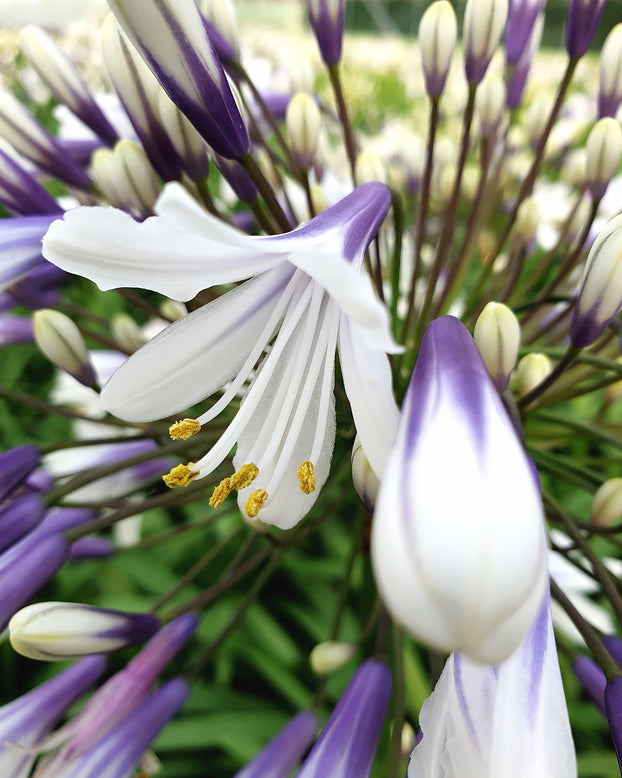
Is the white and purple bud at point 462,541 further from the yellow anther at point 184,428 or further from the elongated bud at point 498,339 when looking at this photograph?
the yellow anther at point 184,428

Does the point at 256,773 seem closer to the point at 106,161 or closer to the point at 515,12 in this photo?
the point at 106,161

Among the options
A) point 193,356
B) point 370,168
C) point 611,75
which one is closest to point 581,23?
point 611,75

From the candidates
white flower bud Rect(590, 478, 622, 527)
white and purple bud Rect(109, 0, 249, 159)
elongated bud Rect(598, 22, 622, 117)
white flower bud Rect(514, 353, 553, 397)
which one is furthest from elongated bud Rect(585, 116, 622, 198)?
white and purple bud Rect(109, 0, 249, 159)

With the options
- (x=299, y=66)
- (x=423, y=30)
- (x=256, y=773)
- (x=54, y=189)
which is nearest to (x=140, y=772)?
(x=256, y=773)

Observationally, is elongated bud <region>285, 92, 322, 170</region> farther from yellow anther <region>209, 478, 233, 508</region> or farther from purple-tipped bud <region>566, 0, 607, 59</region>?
yellow anther <region>209, 478, 233, 508</region>

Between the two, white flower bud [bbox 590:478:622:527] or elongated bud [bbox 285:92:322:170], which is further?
elongated bud [bbox 285:92:322:170]

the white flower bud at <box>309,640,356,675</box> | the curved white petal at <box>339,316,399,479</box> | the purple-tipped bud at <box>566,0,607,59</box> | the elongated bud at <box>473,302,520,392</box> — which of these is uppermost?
the purple-tipped bud at <box>566,0,607,59</box>
